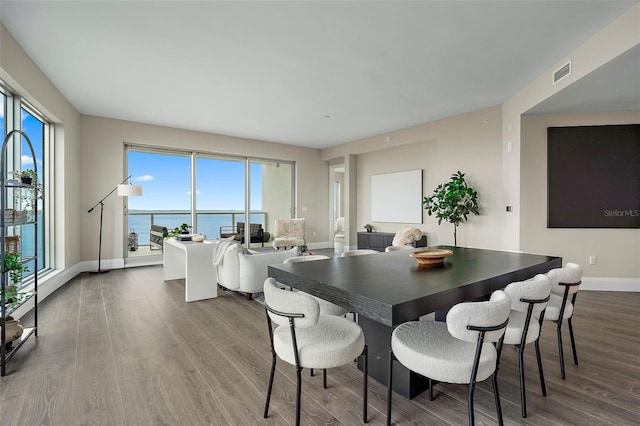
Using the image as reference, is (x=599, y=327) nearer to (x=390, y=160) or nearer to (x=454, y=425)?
(x=454, y=425)

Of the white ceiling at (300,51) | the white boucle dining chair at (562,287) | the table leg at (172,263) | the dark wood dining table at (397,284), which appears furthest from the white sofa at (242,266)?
the white boucle dining chair at (562,287)

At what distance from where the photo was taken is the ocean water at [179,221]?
644 cm

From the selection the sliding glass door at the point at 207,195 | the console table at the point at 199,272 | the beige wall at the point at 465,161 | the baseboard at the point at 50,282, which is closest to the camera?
the baseboard at the point at 50,282

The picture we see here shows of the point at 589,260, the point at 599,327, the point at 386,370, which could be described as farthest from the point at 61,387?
the point at 589,260

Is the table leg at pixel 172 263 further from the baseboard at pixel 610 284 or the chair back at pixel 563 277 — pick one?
the baseboard at pixel 610 284

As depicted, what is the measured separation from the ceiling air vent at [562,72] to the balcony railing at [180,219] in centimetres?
635

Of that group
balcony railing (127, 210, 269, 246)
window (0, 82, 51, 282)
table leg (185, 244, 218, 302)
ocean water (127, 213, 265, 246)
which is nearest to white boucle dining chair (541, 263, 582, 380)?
table leg (185, 244, 218, 302)

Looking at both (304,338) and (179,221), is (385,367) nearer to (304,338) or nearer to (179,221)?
(304,338)

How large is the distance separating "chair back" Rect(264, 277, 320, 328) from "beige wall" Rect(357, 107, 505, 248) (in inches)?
185

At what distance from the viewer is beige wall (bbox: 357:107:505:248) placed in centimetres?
521

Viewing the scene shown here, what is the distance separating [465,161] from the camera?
18.5ft

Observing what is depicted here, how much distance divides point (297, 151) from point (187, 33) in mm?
5533

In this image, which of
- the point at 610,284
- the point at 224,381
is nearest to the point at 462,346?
the point at 224,381

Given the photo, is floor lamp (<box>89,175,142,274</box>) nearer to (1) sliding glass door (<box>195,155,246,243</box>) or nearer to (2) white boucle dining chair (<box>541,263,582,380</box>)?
(1) sliding glass door (<box>195,155,246,243</box>)
